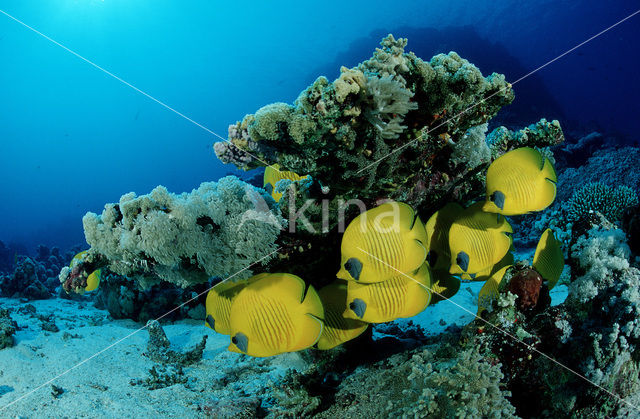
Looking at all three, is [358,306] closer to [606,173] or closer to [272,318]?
[272,318]

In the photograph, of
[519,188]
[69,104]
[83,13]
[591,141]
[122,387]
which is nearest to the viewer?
[519,188]

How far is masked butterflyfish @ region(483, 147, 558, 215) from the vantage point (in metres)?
2.08

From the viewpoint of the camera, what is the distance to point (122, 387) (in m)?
3.46

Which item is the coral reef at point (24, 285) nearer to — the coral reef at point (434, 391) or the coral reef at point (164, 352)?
the coral reef at point (164, 352)

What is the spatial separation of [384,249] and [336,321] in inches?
38.9

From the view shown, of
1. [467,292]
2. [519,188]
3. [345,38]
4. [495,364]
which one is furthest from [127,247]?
[345,38]

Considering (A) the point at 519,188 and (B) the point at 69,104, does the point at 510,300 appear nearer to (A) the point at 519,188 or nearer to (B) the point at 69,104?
(A) the point at 519,188

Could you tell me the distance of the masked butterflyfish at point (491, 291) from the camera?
2.75 m

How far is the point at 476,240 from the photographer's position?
2.34 metres

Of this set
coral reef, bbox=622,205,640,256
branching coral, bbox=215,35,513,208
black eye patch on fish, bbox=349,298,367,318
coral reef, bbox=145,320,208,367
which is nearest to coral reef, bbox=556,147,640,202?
coral reef, bbox=622,205,640,256

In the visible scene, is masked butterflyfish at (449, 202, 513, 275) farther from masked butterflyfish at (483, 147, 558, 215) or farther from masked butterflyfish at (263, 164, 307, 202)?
masked butterflyfish at (263, 164, 307, 202)

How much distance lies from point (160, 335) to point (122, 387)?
1168mm

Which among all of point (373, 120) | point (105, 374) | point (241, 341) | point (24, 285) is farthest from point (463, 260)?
point (24, 285)

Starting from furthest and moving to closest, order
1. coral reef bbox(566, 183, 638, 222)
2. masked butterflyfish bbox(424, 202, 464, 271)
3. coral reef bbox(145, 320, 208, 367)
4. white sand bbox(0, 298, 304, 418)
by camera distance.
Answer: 1. coral reef bbox(566, 183, 638, 222)
2. coral reef bbox(145, 320, 208, 367)
3. white sand bbox(0, 298, 304, 418)
4. masked butterflyfish bbox(424, 202, 464, 271)
